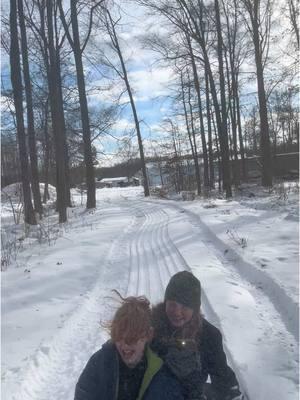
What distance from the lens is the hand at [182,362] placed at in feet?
9.71

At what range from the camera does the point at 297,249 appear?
859 centimetres

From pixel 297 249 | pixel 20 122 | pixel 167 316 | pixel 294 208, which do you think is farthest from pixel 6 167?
pixel 167 316

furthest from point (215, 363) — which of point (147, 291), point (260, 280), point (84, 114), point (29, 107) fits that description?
point (84, 114)

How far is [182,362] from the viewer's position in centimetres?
300

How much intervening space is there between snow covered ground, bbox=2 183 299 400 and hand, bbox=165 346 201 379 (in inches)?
45.3

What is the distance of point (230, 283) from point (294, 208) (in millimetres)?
7385

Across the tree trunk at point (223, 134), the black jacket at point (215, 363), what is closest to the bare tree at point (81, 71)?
the tree trunk at point (223, 134)

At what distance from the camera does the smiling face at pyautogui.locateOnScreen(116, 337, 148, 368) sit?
2.79 m

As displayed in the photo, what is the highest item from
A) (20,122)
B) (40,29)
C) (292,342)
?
(40,29)

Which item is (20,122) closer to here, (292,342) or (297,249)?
(297,249)

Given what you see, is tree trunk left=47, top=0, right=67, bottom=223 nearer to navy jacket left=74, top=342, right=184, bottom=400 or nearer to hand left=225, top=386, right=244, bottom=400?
hand left=225, top=386, right=244, bottom=400

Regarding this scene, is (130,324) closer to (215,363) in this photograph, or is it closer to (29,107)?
(215,363)

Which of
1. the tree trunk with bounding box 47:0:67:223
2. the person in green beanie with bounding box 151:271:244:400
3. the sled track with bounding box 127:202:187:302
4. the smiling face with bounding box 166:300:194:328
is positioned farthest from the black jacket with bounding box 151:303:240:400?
the tree trunk with bounding box 47:0:67:223

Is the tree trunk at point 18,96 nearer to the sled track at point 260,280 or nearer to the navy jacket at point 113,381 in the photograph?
the sled track at point 260,280
